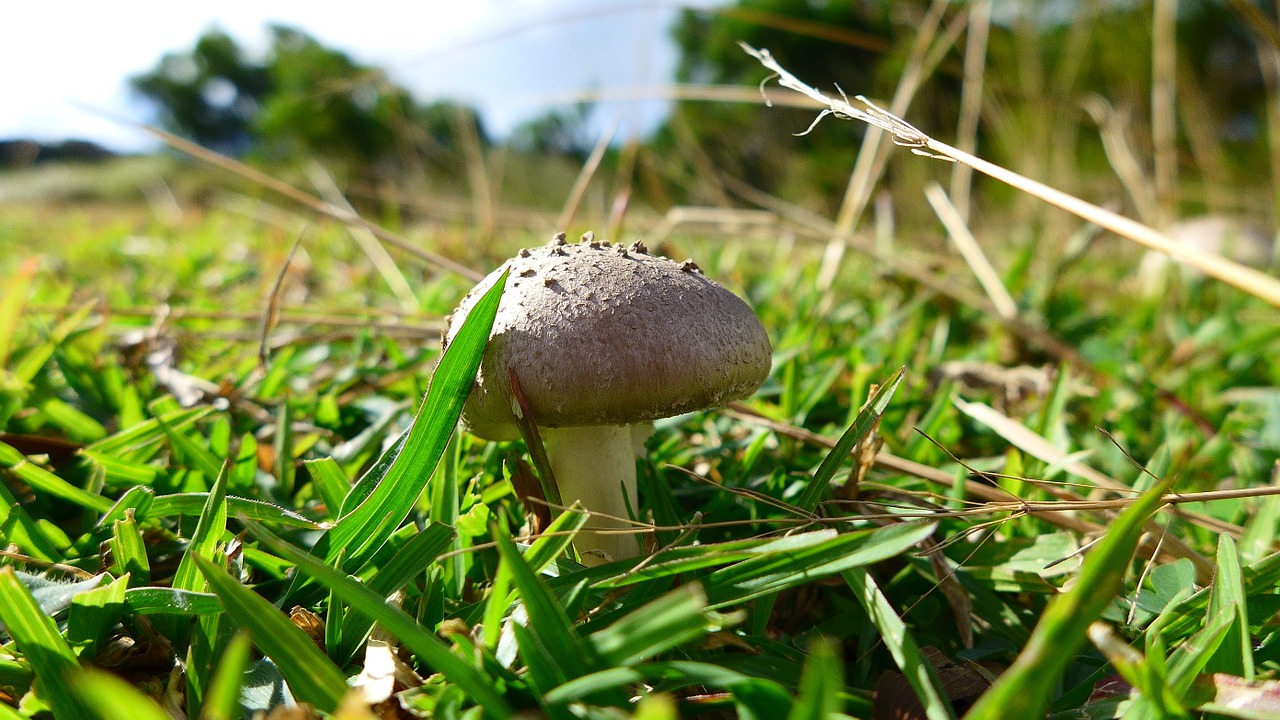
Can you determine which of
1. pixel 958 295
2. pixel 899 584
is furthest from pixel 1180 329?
pixel 899 584

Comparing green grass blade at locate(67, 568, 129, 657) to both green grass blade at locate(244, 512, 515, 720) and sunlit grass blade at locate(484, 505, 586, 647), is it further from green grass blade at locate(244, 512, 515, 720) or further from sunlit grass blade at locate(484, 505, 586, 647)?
sunlit grass blade at locate(484, 505, 586, 647)

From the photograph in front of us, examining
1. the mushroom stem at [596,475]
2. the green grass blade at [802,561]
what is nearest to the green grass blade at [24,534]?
the mushroom stem at [596,475]

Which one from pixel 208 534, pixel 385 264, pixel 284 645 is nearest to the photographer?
pixel 284 645

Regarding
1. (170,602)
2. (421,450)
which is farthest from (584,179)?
(170,602)

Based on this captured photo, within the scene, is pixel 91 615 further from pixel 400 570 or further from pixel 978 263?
pixel 978 263

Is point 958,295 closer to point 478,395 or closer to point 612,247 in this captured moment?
point 612,247

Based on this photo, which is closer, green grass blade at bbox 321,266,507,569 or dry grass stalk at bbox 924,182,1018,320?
green grass blade at bbox 321,266,507,569

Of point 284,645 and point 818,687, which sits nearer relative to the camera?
point 818,687

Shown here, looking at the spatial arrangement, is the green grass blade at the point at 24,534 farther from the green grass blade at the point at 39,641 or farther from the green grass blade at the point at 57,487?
the green grass blade at the point at 39,641

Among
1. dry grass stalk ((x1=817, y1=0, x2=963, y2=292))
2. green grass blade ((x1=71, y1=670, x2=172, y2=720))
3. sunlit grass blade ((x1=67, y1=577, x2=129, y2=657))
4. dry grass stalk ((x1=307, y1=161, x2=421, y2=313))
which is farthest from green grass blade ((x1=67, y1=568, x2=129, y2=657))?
dry grass stalk ((x1=817, y1=0, x2=963, y2=292))
